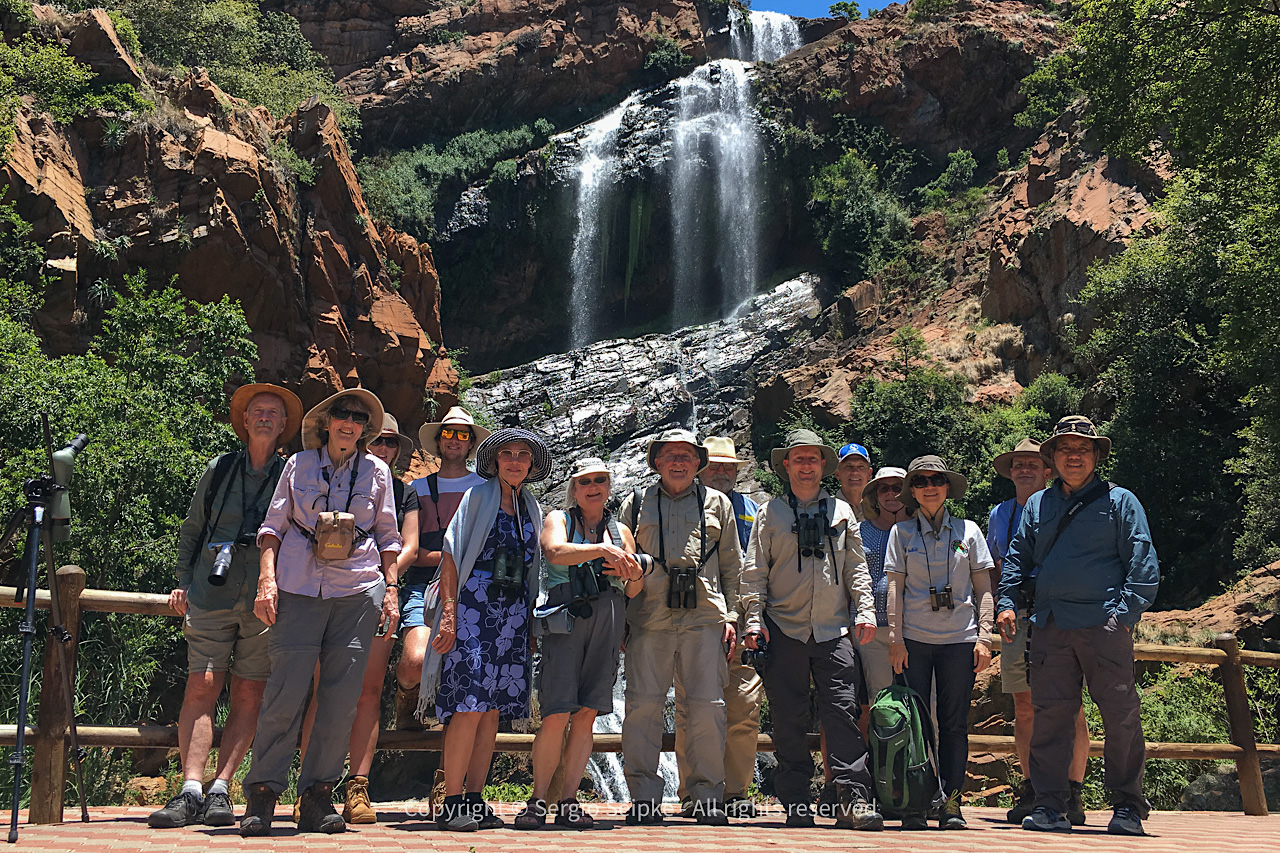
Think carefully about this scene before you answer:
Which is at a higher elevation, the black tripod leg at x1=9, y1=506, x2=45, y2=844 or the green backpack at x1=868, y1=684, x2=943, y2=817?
the black tripod leg at x1=9, y1=506, x2=45, y2=844

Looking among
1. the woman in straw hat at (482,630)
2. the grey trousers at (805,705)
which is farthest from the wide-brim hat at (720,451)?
the woman in straw hat at (482,630)

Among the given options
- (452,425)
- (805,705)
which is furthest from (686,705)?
(452,425)

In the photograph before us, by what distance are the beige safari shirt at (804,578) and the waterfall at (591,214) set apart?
34.1m

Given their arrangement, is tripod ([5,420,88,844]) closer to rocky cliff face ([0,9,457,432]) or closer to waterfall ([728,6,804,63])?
→ rocky cliff face ([0,9,457,432])

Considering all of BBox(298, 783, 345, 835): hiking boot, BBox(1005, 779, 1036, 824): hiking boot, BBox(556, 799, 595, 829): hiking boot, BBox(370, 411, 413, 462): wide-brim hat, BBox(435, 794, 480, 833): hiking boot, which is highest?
BBox(370, 411, 413, 462): wide-brim hat

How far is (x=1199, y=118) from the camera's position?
14.1 m

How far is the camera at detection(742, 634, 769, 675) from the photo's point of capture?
218 inches

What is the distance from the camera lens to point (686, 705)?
5457mm

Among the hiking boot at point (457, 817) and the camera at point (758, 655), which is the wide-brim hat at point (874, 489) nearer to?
the camera at point (758, 655)

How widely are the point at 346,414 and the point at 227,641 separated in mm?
1314

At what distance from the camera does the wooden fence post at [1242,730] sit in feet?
23.3

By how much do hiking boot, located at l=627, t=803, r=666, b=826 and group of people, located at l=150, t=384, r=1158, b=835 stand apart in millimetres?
15

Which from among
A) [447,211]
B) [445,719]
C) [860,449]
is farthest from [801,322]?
[445,719]

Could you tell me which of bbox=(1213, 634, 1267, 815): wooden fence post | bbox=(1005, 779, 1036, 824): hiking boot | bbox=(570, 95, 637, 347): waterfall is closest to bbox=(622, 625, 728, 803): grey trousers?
bbox=(1005, 779, 1036, 824): hiking boot
